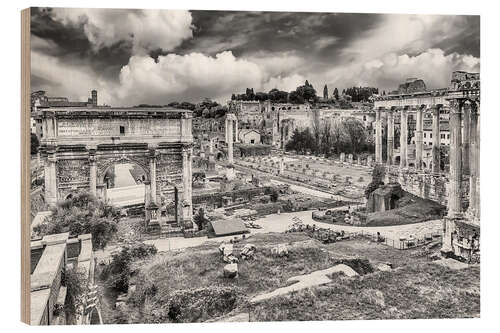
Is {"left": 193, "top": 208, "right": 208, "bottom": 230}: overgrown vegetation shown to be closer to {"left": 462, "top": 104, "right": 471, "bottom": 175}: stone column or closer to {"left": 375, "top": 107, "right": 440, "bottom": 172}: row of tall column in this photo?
{"left": 375, "top": 107, "right": 440, "bottom": 172}: row of tall column

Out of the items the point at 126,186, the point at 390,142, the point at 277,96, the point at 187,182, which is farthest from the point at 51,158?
the point at 390,142

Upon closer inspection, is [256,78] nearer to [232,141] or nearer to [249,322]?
[232,141]

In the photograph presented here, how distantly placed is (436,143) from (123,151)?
6108mm

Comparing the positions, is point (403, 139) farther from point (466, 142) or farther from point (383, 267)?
point (383, 267)

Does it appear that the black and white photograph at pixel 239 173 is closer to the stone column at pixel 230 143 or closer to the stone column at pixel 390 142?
the stone column at pixel 230 143

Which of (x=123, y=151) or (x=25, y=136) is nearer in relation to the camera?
(x=25, y=136)

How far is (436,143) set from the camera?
977 centimetres

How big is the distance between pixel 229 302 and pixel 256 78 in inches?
155

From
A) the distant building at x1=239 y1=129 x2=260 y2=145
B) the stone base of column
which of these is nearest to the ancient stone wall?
the stone base of column

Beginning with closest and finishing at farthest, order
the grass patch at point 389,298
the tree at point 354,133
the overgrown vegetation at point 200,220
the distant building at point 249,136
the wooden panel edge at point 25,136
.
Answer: the wooden panel edge at point 25,136
the grass patch at point 389,298
the overgrown vegetation at point 200,220
the distant building at point 249,136
the tree at point 354,133

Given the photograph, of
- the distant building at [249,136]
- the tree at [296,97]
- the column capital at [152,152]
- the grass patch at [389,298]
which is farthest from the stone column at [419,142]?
the column capital at [152,152]

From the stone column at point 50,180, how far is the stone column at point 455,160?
7096mm

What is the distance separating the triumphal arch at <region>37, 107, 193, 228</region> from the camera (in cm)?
816

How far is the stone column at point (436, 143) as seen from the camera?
9602 millimetres
